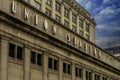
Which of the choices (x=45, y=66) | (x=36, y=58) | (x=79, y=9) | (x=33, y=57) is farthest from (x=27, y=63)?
(x=79, y=9)

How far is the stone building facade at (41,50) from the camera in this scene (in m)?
38.2

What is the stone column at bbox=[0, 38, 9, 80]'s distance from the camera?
1444 inches

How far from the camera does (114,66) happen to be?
69.9 metres

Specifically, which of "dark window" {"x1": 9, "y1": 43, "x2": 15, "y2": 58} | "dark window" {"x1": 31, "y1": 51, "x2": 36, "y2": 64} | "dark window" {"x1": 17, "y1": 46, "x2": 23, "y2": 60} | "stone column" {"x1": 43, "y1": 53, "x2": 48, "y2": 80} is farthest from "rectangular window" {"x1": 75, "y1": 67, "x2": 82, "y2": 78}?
"dark window" {"x1": 9, "y1": 43, "x2": 15, "y2": 58}

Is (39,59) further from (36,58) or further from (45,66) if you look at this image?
(45,66)

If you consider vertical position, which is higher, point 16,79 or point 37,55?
point 37,55

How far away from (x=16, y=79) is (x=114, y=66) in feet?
114

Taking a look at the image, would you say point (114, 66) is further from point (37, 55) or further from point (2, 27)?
point (2, 27)

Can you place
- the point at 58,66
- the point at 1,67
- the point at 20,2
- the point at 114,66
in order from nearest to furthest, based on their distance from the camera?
the point at 1,67, the point at 20,2, the point at 58,66, the point at 114,66

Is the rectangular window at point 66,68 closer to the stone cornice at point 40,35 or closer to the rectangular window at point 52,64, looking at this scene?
the stone cornice at point 40,35

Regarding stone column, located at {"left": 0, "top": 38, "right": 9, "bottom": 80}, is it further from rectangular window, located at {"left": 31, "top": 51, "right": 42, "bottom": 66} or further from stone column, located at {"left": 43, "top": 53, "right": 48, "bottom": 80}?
stone column, located at {"left": 43, "top": 53, "right": 48, "bottom": 80}

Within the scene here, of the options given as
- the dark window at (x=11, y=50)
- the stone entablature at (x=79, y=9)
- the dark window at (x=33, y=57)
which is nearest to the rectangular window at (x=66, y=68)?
the dark window at (x=33, y=57)

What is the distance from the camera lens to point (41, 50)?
43906mm

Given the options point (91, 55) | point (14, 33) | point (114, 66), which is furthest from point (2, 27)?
point (114, 66)
